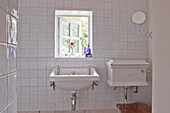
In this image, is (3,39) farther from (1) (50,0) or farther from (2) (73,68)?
(1) (50,0)

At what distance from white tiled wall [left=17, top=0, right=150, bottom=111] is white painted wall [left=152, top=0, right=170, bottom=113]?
2.41 m

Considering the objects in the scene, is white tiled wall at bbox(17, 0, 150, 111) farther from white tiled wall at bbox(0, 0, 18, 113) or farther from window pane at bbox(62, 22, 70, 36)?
white tiled wall at bbox(0, 0, 18, 113)

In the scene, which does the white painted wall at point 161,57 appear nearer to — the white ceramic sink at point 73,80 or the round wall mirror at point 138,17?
the white ceramic sink at point 73,80

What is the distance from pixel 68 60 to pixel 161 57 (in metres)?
2.46

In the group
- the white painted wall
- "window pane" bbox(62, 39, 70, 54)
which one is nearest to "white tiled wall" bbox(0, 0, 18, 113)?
the white painted wall

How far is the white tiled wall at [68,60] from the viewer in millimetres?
2854

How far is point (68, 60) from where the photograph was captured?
9.52 ft

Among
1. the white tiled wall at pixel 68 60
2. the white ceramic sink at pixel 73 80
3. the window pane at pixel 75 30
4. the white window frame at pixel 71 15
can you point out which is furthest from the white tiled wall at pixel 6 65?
the window pane at pixel 75 30

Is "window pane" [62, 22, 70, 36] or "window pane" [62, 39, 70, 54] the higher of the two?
"window pane" [62, 22, 70, 36]

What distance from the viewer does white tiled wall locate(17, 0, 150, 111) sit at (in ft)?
9.36

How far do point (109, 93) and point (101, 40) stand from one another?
906 millimetres

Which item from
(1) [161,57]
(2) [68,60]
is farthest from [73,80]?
(1) [161,57]

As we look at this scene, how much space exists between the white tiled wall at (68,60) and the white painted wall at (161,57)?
2409mm

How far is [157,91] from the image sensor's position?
51 centimetres
